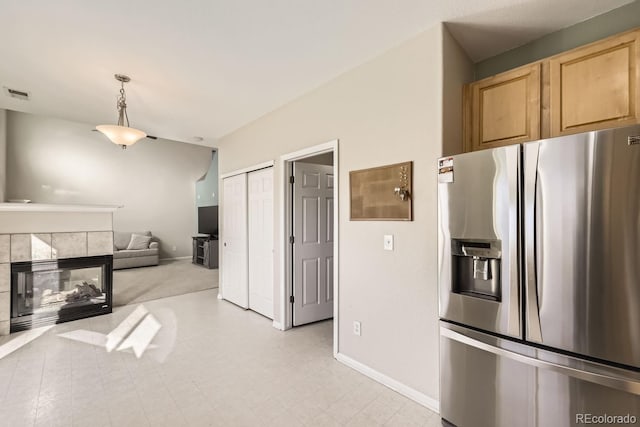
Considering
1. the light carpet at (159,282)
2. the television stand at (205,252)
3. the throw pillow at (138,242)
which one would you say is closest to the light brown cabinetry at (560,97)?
the light carpet at (159,282)

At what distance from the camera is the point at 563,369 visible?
1.41 metres

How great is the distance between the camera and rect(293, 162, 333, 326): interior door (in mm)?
3623

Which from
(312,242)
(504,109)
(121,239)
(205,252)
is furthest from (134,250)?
(504,109)

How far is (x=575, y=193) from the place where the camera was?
1386 mm

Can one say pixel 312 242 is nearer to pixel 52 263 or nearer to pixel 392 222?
pixel 392 222

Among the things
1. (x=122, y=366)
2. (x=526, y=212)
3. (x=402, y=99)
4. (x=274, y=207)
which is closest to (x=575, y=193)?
(x=526, y=212)

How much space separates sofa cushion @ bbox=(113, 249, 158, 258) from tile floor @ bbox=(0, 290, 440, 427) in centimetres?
404

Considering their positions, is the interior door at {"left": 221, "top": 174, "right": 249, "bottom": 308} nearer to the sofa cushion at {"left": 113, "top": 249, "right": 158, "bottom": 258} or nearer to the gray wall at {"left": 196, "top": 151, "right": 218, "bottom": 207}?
the sofa cushion at {"left": 113, "top": 249, "right": 158, "bottom": 258}

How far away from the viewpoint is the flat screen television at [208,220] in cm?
829

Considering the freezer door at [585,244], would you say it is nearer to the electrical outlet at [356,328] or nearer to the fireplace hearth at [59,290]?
the electrical outlet at [356,328]

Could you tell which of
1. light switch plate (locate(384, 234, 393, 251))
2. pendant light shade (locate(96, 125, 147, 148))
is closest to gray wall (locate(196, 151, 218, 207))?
pendant light shade (locate(96, 125, 147, 148))

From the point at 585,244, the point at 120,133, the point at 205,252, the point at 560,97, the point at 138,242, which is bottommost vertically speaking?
the point at 205,252

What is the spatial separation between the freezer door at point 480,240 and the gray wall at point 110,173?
28.4 feet

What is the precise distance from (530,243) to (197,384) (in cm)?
257
